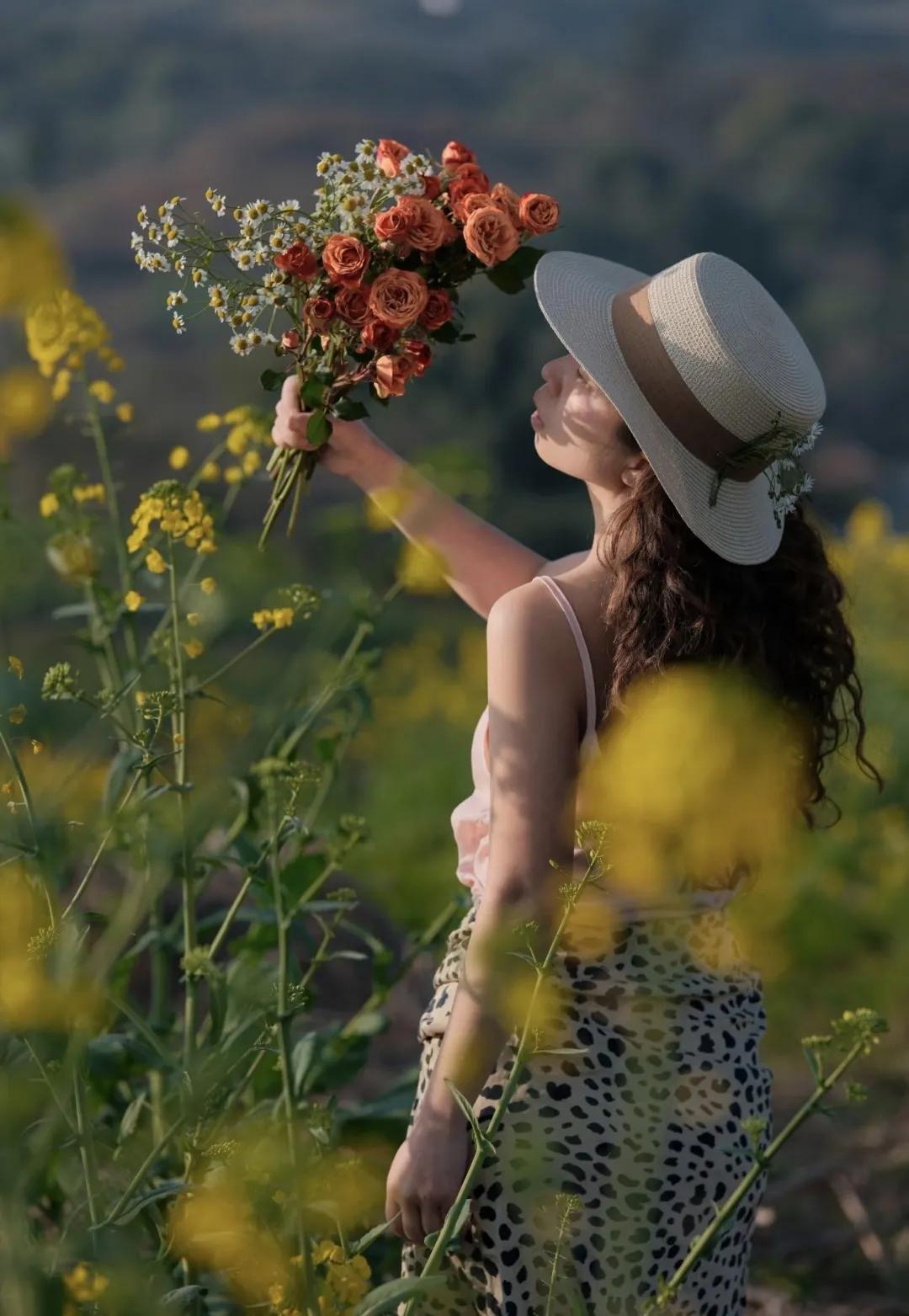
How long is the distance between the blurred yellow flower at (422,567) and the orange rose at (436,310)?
367mm

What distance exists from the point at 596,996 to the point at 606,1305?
328mm

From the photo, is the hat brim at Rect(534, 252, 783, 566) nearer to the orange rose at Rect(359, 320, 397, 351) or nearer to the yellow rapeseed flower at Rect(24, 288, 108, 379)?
the orange rose at Rect(359, 320, 397, 351)

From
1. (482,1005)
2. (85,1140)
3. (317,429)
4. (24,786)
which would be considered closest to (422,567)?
(317,429)

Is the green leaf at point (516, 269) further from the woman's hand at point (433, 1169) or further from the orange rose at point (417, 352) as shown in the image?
the woman's hand at point (433, 1169)

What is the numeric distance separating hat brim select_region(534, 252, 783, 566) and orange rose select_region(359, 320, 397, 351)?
0.17m

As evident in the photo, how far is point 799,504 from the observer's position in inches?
71.8

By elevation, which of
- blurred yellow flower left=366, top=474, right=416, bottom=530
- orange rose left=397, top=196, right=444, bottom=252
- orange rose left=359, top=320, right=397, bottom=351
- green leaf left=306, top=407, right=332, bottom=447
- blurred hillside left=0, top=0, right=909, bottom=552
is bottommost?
blurred hillside left=0, top=0, right=909, bottom=552

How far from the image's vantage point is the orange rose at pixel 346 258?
158cm

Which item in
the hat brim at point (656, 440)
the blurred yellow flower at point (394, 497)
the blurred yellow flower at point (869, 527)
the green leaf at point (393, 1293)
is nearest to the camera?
the green leaf at point (393, 1293)

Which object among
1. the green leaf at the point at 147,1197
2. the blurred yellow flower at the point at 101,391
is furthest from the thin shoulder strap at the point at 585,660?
the blurred yellow flower at the point at 101,391

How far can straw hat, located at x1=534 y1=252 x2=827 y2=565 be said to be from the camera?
1.61m

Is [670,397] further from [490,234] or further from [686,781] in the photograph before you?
[686,781]

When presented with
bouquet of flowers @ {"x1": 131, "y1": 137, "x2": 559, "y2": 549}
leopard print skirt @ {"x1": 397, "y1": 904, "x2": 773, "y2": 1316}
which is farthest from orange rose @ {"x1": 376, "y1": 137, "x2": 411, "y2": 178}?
leopard print skirt @ {"x1": 397, "y1": 904, "x2": 773, "y2": 1316}

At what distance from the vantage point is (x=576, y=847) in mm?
1643
